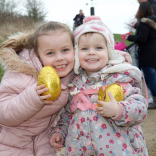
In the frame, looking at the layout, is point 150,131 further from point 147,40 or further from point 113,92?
point 113,92

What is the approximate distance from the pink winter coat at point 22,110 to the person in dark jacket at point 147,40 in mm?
3548

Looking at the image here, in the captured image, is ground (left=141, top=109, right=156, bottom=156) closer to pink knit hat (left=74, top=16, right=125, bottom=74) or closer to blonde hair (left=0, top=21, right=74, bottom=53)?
pink knit hat (left=74, top=16, right=125, bottom=74)

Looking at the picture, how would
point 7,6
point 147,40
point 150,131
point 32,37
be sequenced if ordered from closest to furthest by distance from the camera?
point 32,37 → point 150,131 → point 147,40 → point 7,6

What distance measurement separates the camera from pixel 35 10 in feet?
95.4

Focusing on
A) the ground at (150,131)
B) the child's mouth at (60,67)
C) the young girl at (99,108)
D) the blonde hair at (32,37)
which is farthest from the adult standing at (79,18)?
the child's mouth at (60,67)

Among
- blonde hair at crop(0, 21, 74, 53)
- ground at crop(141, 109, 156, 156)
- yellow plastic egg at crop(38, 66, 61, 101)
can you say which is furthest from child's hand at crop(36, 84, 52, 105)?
ground at crop(141, 109, 156, 156)

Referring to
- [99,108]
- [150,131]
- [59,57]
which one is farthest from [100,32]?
[150,131]

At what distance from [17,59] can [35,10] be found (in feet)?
92.4

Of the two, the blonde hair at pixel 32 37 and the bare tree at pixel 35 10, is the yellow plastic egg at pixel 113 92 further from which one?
the bare tree at pixel 35 10

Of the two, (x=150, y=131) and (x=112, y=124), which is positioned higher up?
(x=112, y=124)

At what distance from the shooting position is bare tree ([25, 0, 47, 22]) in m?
28.3

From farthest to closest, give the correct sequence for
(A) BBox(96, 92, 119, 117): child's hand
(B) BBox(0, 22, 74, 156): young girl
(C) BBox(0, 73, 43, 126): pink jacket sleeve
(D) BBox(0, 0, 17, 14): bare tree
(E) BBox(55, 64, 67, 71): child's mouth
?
(D) BBox(0, 0, 17, 14): bare tree, (E) BBox(55, 64, 67, 71): child's mouth, (B) BBox(0, 22, 74, 156): young girl, (C) BBox(0, 73, 43, 126): pink jacket sleeve, (A) BBox(96, 92, 119, 117): child's hand

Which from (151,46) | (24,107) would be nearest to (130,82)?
(24,107)

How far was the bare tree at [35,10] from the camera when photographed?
92.9ft
